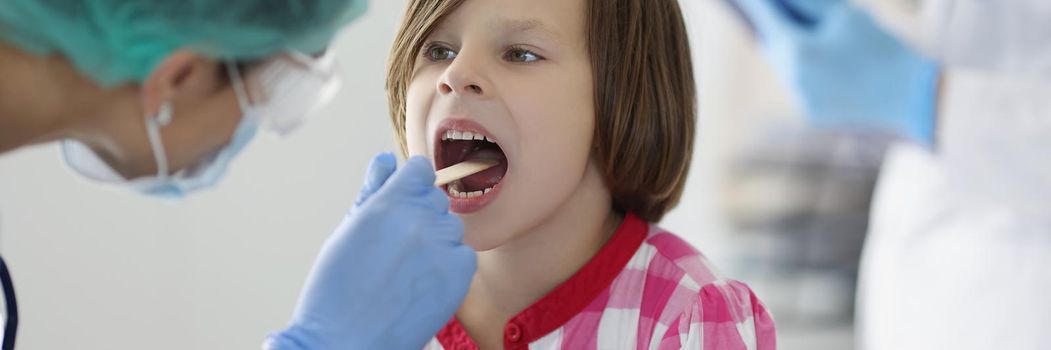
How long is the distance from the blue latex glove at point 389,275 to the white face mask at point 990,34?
739 millimetres

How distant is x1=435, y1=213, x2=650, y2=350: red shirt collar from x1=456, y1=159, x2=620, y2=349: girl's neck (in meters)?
0.02

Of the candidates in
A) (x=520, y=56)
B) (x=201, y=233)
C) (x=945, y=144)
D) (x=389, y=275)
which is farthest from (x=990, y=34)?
(x=201, y=233)

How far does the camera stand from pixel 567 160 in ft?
3.99

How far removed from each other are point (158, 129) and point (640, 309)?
55 cm

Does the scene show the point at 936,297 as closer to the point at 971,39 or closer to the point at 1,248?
the point at 971,39

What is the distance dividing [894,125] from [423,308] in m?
0.85

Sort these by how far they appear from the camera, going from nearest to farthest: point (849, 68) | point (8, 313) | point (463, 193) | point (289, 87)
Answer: point (289, 87) < point (8, 313) < point (463, 193) < point (849, 68)

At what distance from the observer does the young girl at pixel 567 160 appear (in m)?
1.18

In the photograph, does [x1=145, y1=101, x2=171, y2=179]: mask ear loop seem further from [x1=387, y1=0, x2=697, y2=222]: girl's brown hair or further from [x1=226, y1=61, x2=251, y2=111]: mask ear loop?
[x1=387, y1=0, x2=697, y2=222]: girl's brown hair

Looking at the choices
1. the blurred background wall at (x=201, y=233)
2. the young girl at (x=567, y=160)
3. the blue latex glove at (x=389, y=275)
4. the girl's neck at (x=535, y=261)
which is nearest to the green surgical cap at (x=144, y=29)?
the blue latex glove at (x=389, y=275)

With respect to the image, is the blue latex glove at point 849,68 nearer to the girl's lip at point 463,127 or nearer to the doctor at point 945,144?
the doctor at point 945,144

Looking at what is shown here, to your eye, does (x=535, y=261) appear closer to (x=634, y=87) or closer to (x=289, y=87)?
(x=634, y=87)

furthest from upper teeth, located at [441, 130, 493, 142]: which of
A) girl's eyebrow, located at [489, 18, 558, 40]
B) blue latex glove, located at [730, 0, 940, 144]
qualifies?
blue latex glove, located at [730, 0, 940, 144]

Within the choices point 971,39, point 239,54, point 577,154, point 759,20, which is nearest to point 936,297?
point 971,39
